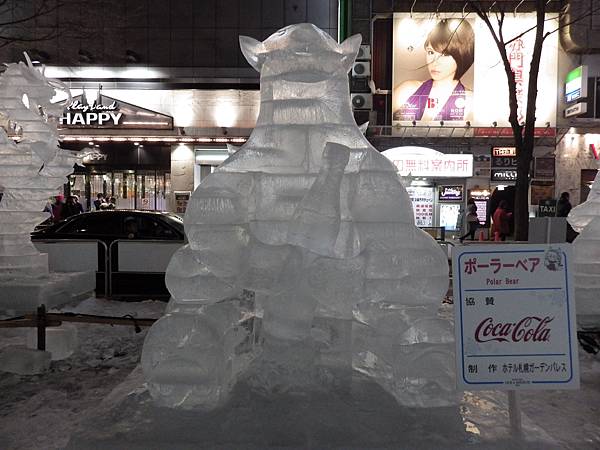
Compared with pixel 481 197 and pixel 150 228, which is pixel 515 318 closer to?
pixel 150 228

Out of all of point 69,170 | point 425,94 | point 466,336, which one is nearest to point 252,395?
point 466,336

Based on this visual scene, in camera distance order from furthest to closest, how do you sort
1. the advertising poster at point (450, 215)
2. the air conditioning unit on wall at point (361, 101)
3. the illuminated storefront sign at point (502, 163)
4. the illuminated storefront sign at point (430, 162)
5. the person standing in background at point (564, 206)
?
1. the advertising poster at point (450, 215)
2. the illuminated storefront sign at point (502, 163)
3. the illuminated storefront sign at point (430, 162)
4. the air conditioning unit on wall at point (361, 101)
5. the person standing in background at point (564, 206)

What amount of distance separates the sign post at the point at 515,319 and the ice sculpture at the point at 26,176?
5.93m

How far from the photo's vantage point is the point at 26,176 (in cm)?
746

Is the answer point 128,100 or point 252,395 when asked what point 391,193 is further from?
point 128,100

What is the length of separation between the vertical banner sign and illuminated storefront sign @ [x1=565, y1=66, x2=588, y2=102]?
15.5 metres

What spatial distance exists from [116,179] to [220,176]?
18130mm

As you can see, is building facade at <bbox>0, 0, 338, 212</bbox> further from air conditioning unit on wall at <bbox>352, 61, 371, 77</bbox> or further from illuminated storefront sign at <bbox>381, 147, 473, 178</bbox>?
illuminated storefront sign at <bbox>381, 147, 473, 178</bbox>

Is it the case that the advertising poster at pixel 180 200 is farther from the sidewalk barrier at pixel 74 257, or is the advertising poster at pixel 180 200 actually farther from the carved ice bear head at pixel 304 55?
the carved ice bear head at pixel 304 55

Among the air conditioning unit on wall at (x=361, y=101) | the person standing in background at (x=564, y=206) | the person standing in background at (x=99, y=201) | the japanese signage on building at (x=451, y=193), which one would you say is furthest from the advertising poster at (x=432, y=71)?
the person standing in background at (x=99, y=201)

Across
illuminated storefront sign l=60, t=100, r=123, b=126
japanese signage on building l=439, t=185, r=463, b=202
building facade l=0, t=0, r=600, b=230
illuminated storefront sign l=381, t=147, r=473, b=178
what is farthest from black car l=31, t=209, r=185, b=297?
japanese signage on building l=439, t=185, r=463, b=202

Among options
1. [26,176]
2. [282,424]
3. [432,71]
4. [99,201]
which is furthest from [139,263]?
[432,71]

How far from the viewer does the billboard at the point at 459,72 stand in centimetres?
1736

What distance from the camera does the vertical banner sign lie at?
2801mm
